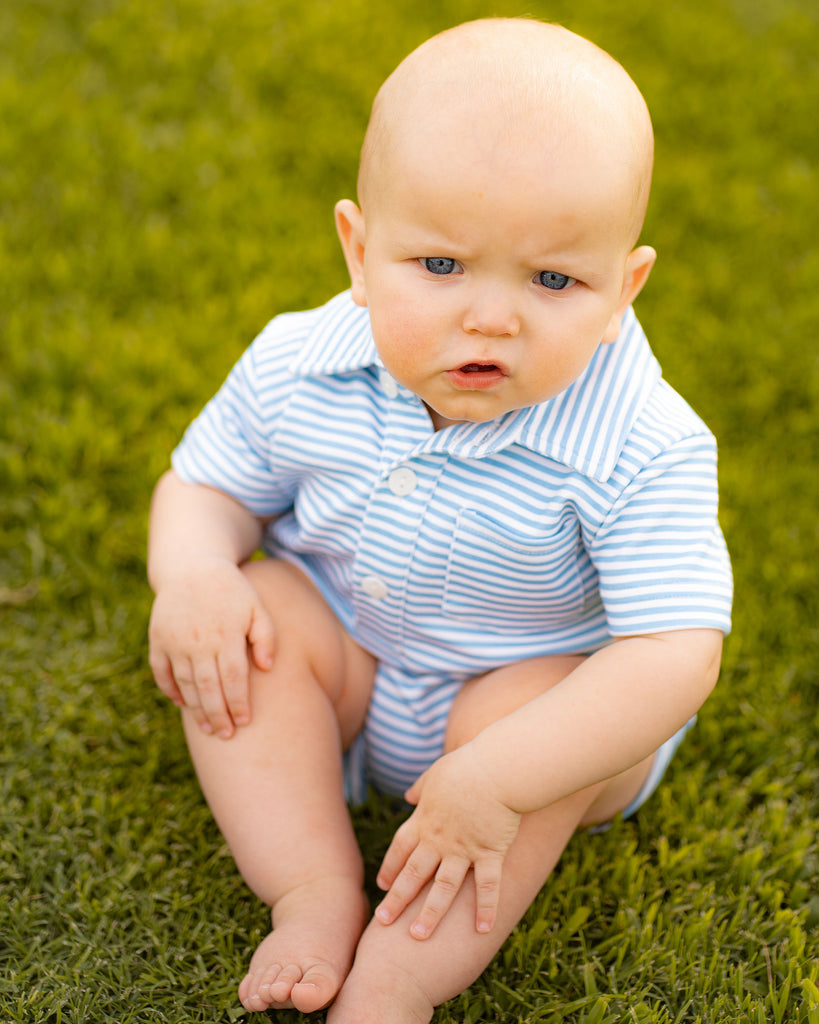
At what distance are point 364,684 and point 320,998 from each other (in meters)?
0.54

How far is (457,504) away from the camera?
5.44 ft

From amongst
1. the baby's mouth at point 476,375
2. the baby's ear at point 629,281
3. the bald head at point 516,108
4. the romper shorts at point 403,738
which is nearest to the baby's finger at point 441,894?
the romper shorts at point 403,738

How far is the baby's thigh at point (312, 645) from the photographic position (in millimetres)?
1793

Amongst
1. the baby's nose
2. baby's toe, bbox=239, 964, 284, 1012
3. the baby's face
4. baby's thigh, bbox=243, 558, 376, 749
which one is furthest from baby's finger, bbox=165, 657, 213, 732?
the baby's nose

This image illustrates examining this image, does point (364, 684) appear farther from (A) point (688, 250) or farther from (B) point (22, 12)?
(B) point (22, 12)

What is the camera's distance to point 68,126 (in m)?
3.52

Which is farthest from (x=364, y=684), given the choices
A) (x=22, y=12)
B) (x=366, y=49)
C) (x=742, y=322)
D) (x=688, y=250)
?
(x=22, y=12)

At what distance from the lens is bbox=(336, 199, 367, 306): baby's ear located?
1.60 m

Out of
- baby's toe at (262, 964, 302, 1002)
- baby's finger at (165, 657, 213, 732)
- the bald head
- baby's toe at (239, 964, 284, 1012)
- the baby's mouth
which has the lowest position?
baby's toe at (239, 964, 284, 1012)

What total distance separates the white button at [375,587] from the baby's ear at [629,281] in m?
0.50

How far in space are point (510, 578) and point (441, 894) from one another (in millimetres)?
451

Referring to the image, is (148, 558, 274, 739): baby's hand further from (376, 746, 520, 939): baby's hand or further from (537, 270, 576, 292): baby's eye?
(537, 270, 576, 292): baby's eye

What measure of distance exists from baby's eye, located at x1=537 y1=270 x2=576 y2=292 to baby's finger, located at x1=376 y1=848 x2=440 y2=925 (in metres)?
Result: 0.77

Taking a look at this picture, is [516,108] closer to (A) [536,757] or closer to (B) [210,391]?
(A) [536,757]
